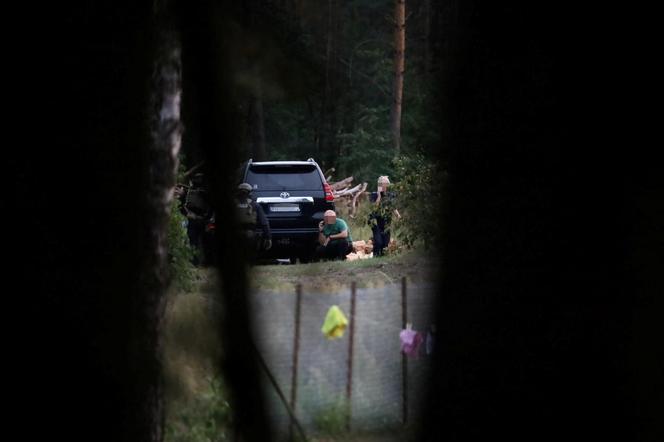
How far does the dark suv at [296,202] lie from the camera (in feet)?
43.7

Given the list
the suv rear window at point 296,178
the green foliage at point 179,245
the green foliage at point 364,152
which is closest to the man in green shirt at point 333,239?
the suv rear window at point 296,178

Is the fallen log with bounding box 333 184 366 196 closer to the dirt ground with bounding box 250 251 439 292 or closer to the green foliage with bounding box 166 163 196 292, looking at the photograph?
the dirt ground with bounding box 250 251 439 292

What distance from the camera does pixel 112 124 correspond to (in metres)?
2.00

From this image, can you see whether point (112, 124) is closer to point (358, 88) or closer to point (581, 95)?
point (581, 95)

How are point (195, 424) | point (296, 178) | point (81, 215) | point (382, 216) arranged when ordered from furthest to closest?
point (296, 178) < point (382, 216) < point (195, 424) < point (81, 215)

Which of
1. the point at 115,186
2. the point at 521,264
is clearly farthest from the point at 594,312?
the point at 115,186

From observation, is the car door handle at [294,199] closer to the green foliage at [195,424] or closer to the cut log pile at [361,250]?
the cut log pile at [361,250]

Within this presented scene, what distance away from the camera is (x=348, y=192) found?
65.9 feet

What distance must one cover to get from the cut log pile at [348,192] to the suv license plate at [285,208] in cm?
546

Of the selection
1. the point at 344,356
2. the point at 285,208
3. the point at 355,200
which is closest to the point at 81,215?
the point at 344,356

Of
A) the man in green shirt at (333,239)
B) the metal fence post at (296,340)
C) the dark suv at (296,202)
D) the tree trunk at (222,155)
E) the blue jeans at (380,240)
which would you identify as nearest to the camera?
the tree trunk at (222,155)

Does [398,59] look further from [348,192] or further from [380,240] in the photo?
[380,240]

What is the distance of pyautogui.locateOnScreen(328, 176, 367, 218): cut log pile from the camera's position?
A: 19620 millimetres

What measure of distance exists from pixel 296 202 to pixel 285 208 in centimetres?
17
